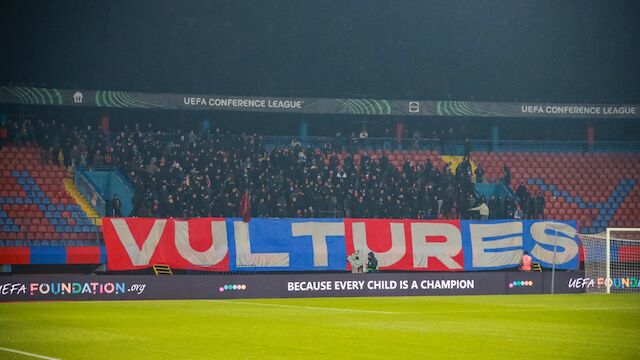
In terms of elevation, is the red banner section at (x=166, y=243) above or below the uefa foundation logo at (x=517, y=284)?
above

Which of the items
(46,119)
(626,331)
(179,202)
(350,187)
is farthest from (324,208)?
(626,331)

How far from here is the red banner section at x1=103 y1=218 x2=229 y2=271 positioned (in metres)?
35.7

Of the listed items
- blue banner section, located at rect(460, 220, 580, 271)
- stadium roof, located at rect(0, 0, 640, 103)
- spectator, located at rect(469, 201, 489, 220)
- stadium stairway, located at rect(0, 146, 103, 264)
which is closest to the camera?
stadium stairway, located at rect(0, 146, 103, 264)

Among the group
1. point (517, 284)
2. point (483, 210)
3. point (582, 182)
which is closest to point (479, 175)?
point (483, 210)

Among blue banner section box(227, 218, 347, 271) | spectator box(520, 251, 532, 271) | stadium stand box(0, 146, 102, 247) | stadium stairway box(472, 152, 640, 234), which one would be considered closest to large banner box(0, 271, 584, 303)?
spectator box(520, 251, 532, 271)

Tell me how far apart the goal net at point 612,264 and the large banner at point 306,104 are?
15163mm

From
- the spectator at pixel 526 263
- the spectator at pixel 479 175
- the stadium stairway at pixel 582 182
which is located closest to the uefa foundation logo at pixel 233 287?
the spectator at pixel 526 263

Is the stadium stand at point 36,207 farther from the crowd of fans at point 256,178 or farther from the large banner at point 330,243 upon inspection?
the large banner at point 330,243

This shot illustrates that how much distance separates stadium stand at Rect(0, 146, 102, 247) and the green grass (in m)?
8.53

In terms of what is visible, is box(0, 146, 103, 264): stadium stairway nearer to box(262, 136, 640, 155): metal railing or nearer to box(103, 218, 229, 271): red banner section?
box(103, 218, 229, 271): red banner section

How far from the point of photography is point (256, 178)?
43312 mm

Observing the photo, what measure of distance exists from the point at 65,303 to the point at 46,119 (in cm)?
2194

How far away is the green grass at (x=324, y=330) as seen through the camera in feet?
49.9

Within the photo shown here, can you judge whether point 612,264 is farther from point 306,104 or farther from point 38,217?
point 38,217
